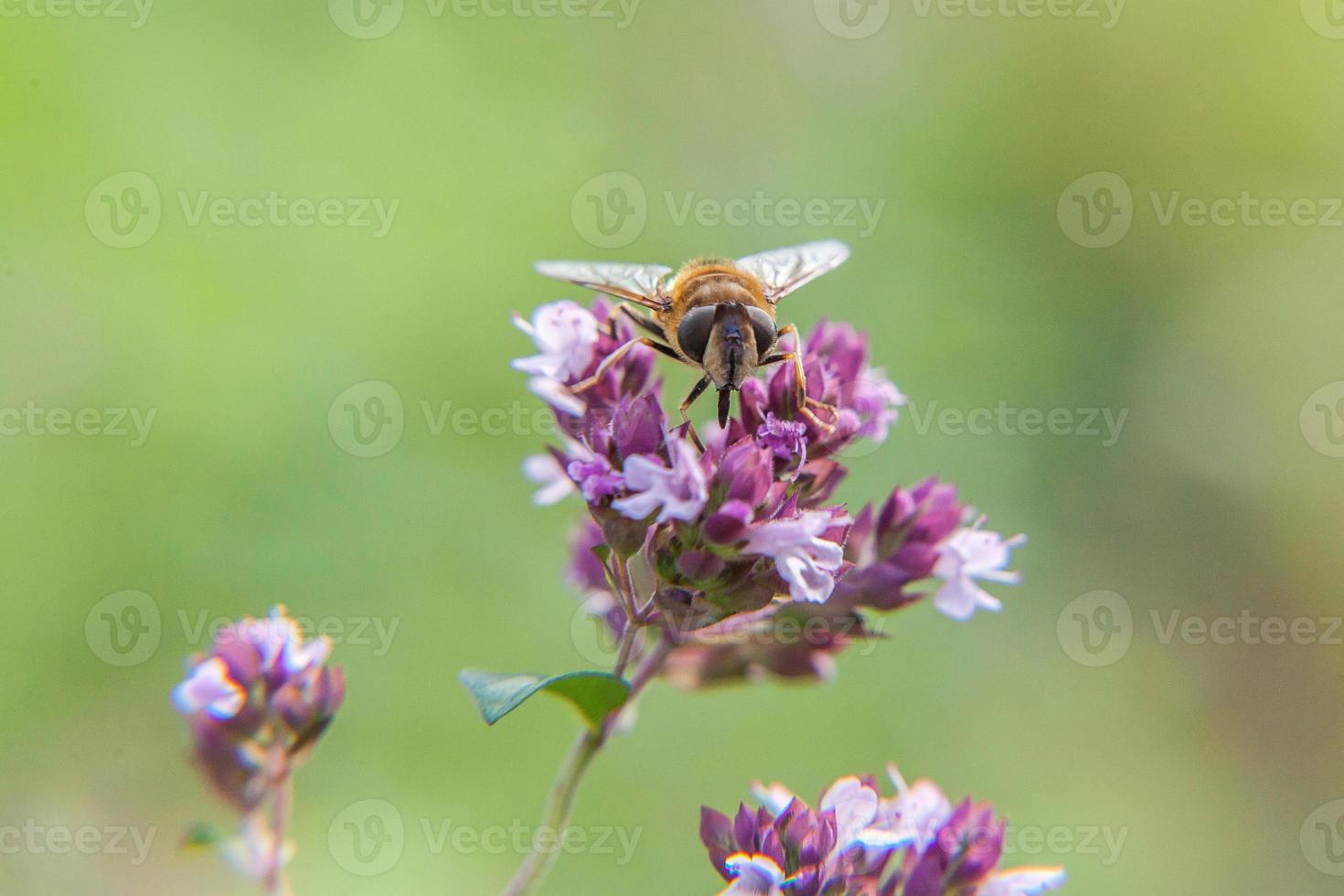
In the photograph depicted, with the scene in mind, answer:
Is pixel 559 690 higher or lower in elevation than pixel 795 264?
lower

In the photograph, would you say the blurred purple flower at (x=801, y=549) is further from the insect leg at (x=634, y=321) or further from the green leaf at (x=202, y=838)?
the green leaf at (x=202, y=838)

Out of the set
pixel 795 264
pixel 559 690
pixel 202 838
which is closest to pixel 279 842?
pixel 202 838

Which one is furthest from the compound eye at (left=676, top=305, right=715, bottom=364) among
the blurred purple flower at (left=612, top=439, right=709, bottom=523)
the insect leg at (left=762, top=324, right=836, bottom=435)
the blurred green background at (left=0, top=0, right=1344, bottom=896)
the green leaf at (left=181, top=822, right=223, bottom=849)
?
the blurred green background at (left=0, top=0, right=1344, bottom=896)

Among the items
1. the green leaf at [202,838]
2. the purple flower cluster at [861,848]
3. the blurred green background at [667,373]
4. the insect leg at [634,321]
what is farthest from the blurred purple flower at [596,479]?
the blurred green background at [667,373]

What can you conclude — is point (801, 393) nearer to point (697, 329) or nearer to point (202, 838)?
point (697, 329)

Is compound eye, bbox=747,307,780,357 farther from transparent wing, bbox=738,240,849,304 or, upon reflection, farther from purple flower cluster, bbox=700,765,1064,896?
purple flower cluster, bbox=700,765,1064,896
